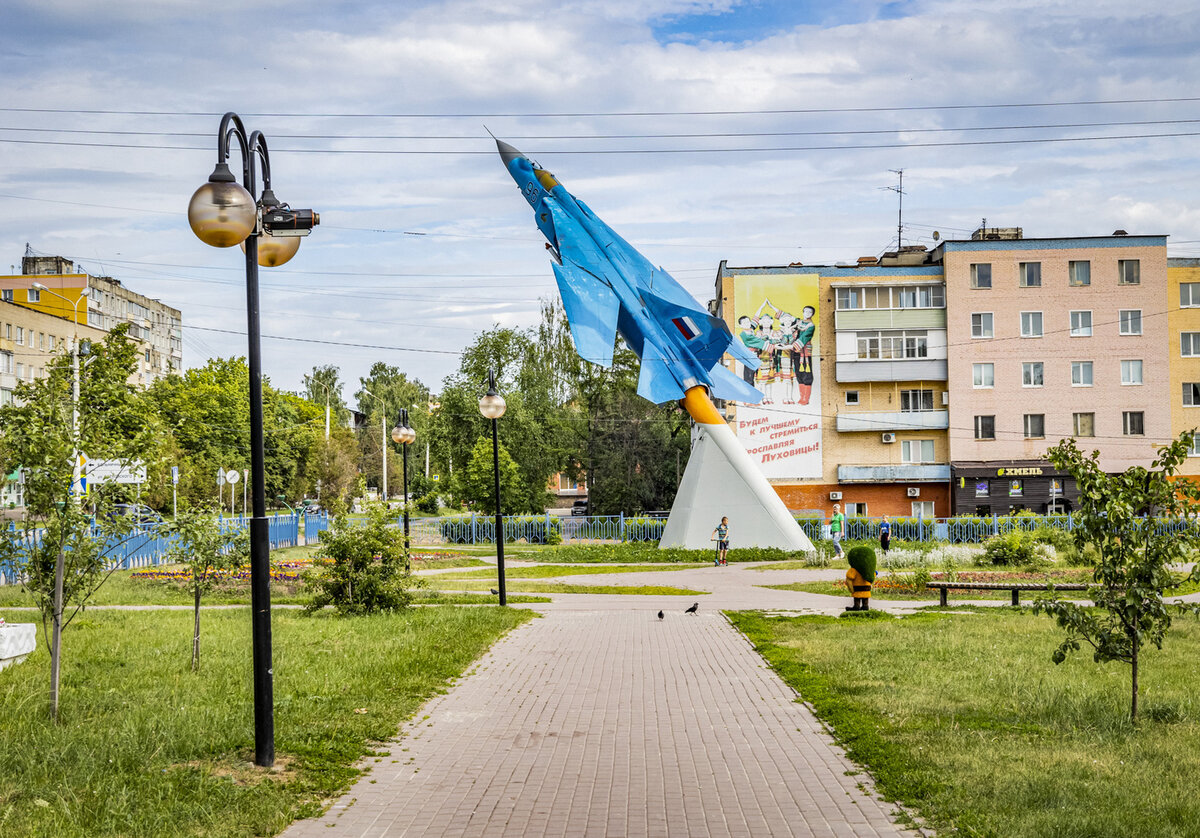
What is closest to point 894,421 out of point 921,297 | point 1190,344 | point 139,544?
point 921,297

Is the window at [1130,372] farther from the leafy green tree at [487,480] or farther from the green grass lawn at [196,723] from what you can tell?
the green grass lawn at [196,723]

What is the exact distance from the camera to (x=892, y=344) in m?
53.7

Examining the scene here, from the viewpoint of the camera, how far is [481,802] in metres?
7.49

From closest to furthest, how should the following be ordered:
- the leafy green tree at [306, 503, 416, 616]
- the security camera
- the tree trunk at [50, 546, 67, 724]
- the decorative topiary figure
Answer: the security camera
the tree trunk at [50, 546, 67, 724]
the leafy green tree at [306, 503, 416, 616]
the decorative topiary figure

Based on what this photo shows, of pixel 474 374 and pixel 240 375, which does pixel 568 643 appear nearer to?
pixel 474 374

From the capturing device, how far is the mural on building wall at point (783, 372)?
5316 centimetres

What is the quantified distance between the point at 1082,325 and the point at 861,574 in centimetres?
3914

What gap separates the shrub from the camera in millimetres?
29016

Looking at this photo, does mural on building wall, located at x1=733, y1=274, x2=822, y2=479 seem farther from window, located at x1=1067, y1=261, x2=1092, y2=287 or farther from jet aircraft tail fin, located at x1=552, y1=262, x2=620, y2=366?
jet aircraft tail fin, located at x1=552, y1=262, x2=620, y2=366

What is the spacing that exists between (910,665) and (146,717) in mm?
8492

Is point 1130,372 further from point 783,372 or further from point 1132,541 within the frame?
point 1132,541

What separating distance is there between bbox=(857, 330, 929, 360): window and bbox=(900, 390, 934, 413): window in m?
1.80

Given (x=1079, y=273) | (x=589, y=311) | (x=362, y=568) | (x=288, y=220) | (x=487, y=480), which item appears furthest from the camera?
(x=1079, y=273)

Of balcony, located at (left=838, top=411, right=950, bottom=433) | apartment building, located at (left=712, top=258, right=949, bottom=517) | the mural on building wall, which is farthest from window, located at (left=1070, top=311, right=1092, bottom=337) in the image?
the mural on building wall
